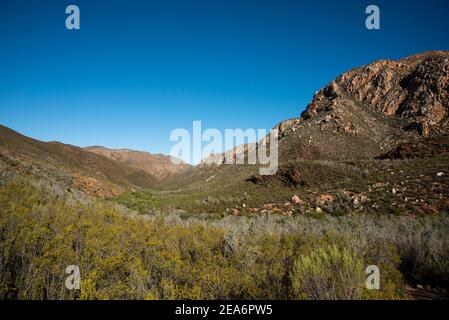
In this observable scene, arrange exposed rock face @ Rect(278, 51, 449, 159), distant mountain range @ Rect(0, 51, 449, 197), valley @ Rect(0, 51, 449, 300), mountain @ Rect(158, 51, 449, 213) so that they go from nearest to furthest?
1. valley @ Rect(0, 51, 449, 300)
2. mountain @ Rect(158, 51, 449, 213)
3. distant mountain range @ Rect(0, 51, 449, 197)
4. exposed rock face @ Rect(278, 51, 449, 159)

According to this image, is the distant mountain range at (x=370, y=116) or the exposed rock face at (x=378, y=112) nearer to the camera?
the distant mountain range at (x=370, y=116)

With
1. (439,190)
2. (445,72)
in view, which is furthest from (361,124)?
(439,190)

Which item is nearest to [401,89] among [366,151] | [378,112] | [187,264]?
[378,112]

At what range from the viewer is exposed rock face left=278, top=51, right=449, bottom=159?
37375 mm

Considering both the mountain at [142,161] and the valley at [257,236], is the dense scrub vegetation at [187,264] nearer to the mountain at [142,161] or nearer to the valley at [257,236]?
the valley at [257,236]

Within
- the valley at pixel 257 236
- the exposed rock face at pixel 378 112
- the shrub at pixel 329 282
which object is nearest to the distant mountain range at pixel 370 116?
the exposed rock face at pixel 378 112

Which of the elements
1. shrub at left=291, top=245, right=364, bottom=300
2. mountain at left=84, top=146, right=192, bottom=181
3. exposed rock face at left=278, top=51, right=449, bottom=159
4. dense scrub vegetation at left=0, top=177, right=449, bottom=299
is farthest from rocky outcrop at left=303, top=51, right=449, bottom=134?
mountain at left=84, top=146, right=192, bottom=181

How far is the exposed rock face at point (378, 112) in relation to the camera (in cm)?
3738

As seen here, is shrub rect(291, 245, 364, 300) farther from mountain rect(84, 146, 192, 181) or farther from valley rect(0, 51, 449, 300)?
mountain rect(84, 146, 192, 181)
